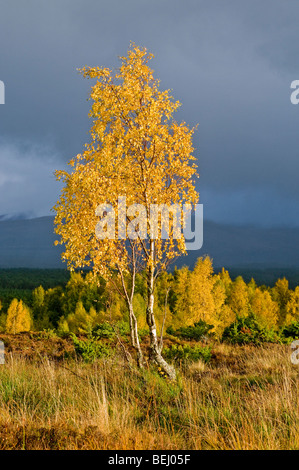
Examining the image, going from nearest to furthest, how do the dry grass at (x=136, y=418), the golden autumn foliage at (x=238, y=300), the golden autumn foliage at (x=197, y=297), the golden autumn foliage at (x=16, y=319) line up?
the dry grass at (x=136, y=418), the golden autumn foliage at (x=197, y=297), the golden autumn foliage at (x=238, y=300), the golden autumn foliage at (x=16, y=319)

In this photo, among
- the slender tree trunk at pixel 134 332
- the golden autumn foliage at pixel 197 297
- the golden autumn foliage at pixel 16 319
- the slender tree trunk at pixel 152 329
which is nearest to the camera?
the slender tree trunk at pixel 152 329

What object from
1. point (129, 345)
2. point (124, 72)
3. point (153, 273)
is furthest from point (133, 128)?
point (129, 345)

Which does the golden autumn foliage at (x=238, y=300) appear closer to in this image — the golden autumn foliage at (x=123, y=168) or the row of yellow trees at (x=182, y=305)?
the row of yellow trees at (x=182, y=305)

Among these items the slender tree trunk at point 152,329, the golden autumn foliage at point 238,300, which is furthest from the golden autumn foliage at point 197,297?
the slender tree trunk at point 152,329

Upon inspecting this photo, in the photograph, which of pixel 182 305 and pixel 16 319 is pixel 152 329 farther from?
pixel 16 319

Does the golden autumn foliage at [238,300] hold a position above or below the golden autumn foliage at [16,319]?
above

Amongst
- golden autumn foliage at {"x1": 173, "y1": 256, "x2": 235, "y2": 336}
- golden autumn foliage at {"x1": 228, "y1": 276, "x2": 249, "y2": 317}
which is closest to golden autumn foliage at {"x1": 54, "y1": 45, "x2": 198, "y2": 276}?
golden autumn foliage at {"x1": 173, "y1": 256, "x2": 235, "y2": 336}

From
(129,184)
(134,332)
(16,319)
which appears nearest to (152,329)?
(134,332)

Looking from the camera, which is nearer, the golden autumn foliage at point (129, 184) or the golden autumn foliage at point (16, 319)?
the golden autumn foliage at point (129, 184)

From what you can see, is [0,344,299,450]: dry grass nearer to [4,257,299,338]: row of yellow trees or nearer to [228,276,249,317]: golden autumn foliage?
[4,257,299,338]: row of yellow trees

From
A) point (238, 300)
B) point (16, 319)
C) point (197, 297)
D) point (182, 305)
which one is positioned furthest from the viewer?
point (16, 319)
